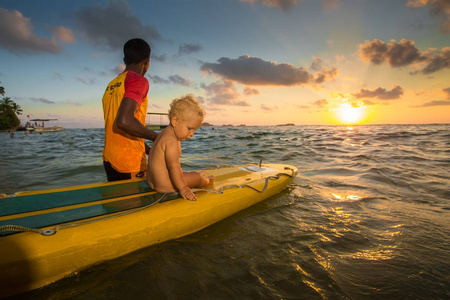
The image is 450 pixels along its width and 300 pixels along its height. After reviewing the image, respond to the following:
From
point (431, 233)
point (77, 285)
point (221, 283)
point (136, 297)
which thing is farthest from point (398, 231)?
point (77, 285)

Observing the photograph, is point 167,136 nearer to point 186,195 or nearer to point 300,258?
point 186,195

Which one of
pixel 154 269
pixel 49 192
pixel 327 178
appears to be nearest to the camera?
pixel 154 269

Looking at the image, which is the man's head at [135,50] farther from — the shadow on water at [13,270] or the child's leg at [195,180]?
the shadow on water at [13,270]

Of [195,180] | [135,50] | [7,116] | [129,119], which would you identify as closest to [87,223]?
[129,119]

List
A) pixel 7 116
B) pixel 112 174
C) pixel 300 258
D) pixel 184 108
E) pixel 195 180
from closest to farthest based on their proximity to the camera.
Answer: pixel 300 258 < pixel 184 108 < pixel 112 174 < pixel 195 180 < pixel 7 116

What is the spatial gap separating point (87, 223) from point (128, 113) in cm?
117

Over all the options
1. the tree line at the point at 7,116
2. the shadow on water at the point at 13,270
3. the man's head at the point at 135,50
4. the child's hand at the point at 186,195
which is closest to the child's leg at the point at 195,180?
the child's hand at the point at 186,195

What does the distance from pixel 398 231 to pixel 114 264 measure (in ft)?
11.8

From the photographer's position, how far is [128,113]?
2.28 m

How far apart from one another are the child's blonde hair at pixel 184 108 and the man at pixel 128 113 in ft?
1.21

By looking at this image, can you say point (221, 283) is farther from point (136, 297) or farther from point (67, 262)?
point (67, 262)

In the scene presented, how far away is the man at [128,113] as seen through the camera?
7.55ft

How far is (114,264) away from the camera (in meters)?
2.01

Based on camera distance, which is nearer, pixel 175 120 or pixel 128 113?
pixel 128 113
